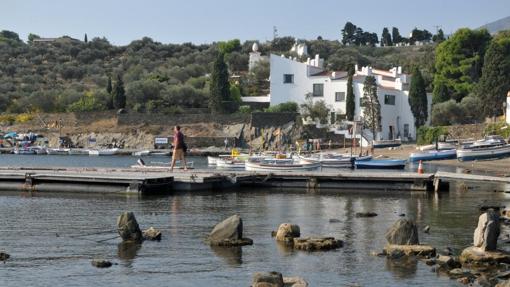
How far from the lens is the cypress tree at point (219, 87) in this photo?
9294cm

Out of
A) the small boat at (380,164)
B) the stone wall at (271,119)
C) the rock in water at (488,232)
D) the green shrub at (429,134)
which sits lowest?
the rock in water at (488,232)

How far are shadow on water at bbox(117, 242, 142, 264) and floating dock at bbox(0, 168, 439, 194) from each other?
15170 millimetres

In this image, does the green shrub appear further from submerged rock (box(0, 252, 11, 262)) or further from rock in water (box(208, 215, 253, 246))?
submerged rock (box(0, 252, 11, 262))

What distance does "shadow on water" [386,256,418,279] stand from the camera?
71.1 feet

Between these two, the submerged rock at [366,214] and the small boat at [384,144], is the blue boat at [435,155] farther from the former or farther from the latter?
the submerged rock at [366,214]

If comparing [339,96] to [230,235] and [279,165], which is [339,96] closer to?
[279,165]

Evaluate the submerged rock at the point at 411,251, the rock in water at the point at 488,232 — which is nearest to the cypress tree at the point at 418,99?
the submerged rock at the point at 411,251

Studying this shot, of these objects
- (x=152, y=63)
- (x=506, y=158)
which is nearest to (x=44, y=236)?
(x=506, y=158)

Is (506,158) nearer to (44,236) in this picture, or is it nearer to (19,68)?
(44,236)

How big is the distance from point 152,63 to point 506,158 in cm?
8362

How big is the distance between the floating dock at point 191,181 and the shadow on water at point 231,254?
16.5 m

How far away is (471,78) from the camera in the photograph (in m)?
95.2

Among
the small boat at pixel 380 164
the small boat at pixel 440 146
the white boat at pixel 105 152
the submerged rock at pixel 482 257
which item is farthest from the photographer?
the white boat at pixel 105 152

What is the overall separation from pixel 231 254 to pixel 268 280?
16.0ft
